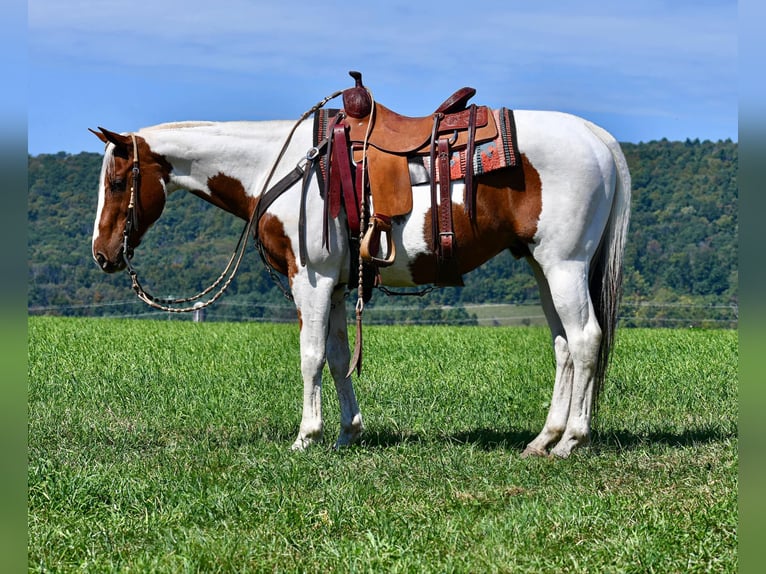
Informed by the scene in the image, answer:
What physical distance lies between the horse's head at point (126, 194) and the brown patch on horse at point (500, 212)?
1990 mm

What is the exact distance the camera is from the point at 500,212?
6.34 m

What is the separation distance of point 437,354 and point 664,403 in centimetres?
459

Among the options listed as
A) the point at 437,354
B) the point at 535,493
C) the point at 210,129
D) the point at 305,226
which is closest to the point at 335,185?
the point at 305,226

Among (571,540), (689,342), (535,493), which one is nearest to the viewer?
(571,540)

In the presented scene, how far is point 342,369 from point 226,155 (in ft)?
5.75

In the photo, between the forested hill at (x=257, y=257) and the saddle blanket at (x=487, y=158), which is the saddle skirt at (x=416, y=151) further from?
the forested hill at (x=257, y=257)

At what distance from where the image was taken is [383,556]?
420 cm

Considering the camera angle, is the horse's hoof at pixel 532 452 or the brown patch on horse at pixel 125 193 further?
the brown patch on horse at pixel 125 193

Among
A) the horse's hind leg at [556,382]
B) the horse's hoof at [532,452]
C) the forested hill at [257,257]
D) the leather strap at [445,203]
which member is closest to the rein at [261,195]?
the leather strap at [445,203]

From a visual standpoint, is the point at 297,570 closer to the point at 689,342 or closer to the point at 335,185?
the point at 335,185

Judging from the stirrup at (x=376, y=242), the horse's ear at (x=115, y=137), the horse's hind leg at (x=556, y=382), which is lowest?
the horse's hind leg at (x=556, y=382)

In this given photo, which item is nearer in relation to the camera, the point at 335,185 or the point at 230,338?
the point at 335,185

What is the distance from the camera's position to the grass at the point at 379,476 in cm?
431

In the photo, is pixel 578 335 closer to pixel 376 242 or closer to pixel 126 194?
pixel 376 242
